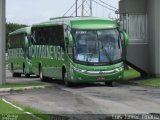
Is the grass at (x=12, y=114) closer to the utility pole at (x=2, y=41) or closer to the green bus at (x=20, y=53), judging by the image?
the utility pole at (x=2, y=41)

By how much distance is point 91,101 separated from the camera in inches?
844

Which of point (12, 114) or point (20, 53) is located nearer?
point (12, 114)

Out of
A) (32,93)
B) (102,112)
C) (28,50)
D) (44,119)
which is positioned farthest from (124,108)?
(28,50)

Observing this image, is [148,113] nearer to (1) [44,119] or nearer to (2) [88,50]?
(1) [44,119]

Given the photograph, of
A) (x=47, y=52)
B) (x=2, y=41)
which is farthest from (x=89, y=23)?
(x=47, y=52)

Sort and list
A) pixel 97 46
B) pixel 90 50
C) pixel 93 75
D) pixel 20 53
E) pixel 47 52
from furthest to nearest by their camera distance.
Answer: pixel 20 53
pixel 47 52
pixel 97 46
pixel 90 50
pixel 93 75

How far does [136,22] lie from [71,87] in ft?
26.2

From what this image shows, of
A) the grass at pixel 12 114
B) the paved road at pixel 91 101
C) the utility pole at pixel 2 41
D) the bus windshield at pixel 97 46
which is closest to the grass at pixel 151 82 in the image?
the bus windshield at pixel 97 46

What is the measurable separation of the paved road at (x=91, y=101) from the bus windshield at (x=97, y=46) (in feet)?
6.72

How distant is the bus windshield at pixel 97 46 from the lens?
29.1m

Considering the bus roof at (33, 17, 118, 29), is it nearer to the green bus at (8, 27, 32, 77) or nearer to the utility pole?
the utility pole

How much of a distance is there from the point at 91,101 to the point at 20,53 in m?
23.6

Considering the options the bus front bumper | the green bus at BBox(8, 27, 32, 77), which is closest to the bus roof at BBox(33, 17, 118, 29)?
the bus front bumper

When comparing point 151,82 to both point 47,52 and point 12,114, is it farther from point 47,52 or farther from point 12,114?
point 12,114
